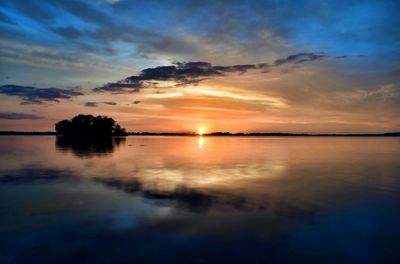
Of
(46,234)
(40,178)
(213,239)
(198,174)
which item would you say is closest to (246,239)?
(213,239)

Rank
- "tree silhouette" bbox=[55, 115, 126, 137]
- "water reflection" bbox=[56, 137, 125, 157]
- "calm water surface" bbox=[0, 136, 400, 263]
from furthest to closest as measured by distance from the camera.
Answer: "tree silhouette" bbox=[55, 115, 126, 137] < "water reflection" bbox=[56, 137, 125, 157] < "calm water surface" bbox=[0, 136, 400, 263]

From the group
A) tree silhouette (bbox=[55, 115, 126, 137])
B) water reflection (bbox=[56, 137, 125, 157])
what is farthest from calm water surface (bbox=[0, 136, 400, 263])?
tree silhouette (bbox=[55, 115, 126, 137])

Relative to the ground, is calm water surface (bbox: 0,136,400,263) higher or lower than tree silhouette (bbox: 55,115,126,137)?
lower

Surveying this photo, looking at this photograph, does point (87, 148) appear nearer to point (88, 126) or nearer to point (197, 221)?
point (197, 221)

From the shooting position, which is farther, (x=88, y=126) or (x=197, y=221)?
(x=88, y=126)

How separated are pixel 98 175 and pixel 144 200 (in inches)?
456

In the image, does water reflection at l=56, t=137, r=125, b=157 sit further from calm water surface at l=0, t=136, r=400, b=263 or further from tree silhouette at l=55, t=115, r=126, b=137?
tree silhouette at l=55, t=115, r=126, b=137

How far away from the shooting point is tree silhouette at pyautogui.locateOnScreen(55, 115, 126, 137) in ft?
570

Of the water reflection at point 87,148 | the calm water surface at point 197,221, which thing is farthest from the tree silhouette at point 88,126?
the calm water surface at point 197,221

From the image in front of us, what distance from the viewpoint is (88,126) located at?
6870 inches

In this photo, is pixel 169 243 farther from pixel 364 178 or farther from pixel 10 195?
pixel 364 178

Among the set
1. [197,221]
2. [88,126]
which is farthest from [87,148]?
[88,126]

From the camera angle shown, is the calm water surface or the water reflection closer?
the calm water surface

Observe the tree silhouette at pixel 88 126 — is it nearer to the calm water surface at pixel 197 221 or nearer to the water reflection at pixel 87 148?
the water reflection at pixel 87 148
